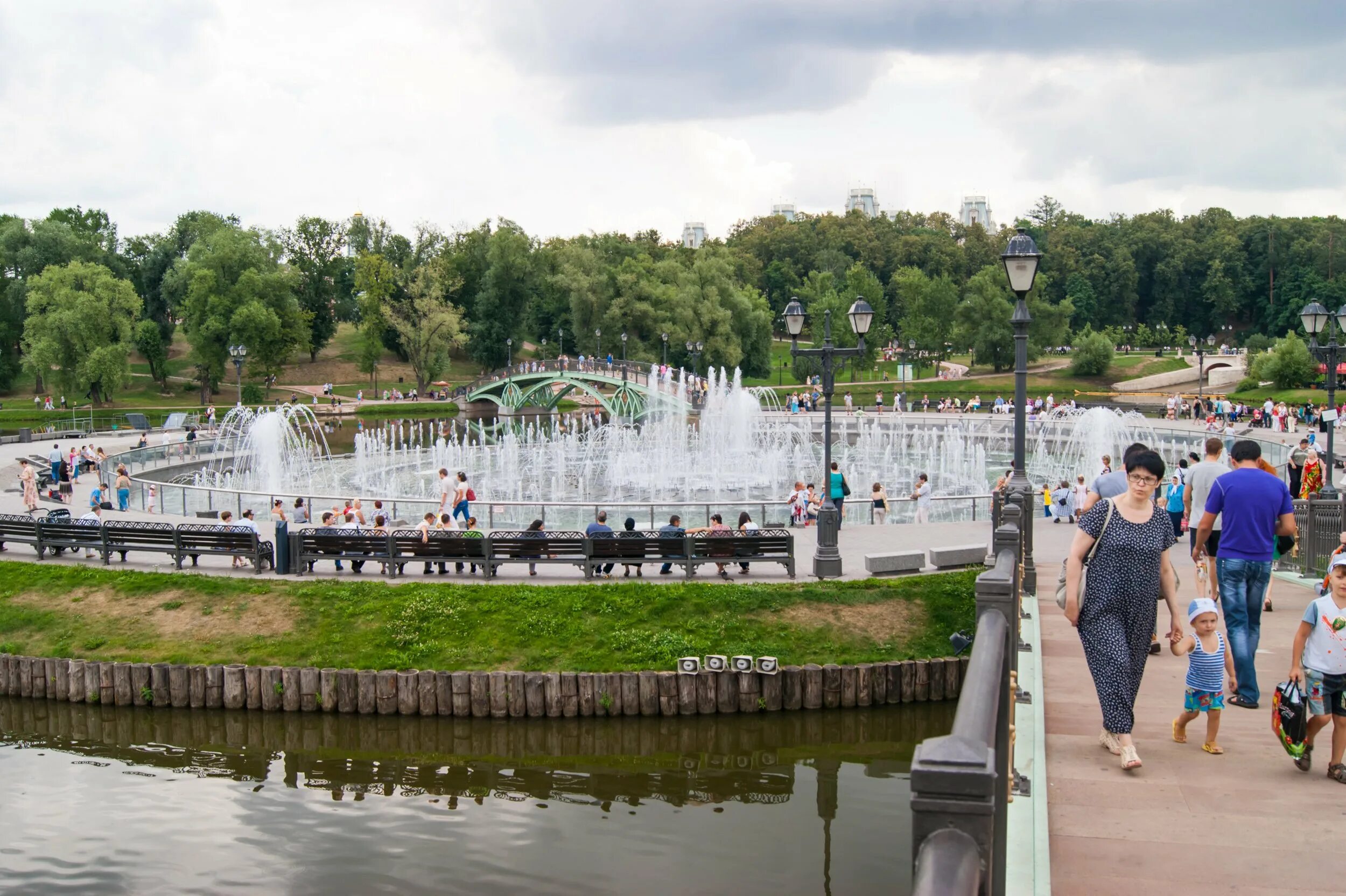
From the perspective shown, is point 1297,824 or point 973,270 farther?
point 973,270

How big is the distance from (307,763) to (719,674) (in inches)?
220

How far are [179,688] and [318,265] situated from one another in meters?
83.0

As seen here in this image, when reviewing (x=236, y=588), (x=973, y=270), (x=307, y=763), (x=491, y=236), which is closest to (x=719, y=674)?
(x=307, y=763)

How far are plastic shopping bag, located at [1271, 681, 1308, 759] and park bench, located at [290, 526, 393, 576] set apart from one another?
48.6 feet

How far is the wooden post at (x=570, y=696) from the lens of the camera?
1567 cm

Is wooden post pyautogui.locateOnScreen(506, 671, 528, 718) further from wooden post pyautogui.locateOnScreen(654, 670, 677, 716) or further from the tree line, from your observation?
the tree line

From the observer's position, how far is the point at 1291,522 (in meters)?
8.33

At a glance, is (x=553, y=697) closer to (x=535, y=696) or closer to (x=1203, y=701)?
(x=535, y=696)

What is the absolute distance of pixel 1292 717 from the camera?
265 inches

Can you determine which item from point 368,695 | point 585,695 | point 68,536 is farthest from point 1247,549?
point 68,536

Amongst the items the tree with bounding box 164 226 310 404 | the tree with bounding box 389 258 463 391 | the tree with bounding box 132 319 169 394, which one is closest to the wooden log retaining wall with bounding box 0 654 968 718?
the tree with bounding box 164 226 310 404

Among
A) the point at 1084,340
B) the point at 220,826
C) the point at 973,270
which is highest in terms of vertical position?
the point at 973,270

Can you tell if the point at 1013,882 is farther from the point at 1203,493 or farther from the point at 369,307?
the point at 369,307

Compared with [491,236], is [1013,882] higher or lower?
lower
